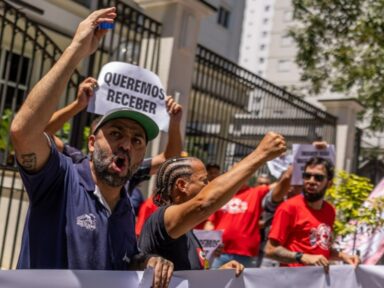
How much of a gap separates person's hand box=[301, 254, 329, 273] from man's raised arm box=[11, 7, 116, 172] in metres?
2.03

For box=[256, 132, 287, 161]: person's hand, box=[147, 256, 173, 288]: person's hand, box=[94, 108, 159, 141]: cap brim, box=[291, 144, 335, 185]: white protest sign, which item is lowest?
box=[147, 256, 173, 288]: person's hand

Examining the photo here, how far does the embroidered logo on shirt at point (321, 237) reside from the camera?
172 inches

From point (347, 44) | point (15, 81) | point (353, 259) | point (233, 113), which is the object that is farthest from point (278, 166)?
point (347, 44)

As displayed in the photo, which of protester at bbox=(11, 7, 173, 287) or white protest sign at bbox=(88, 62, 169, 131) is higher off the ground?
white protest sign at bbox=(88, 62, 169, 131)

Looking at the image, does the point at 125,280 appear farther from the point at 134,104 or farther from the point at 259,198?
the point at 259,198

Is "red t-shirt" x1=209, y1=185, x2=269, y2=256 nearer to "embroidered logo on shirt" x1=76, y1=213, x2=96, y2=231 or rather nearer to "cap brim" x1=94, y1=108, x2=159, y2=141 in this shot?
"cap brim" x1=94, y1=108, x2=159, y2=141

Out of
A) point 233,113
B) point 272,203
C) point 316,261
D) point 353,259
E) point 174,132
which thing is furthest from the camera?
point 233,113

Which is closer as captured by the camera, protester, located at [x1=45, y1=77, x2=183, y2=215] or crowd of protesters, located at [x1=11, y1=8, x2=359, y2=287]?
crowd of protesters, located at [x1=11, y1=8, x2=359, y2=287]

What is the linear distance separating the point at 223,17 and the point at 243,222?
27658 mm

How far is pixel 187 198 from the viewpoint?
112 inches

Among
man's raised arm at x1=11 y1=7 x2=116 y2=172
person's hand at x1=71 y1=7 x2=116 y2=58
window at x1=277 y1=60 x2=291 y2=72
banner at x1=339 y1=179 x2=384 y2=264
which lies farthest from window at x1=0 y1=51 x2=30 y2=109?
window at x1=277 y1=60 x2=291 y2=72

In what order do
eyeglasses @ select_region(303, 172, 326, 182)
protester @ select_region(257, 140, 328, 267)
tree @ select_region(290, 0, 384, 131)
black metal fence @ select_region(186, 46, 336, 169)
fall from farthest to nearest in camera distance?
tree @ select_region(290, 0, 384, 131)
black metal fence @ select_region(186, 46, 336, 169)
protester @ select_region(257, 140, 328, 267)
eyeglasses @ select_region(303, 172, 326, 182)

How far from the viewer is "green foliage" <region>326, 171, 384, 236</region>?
4445mm

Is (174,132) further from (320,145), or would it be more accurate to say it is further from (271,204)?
(271,204)
